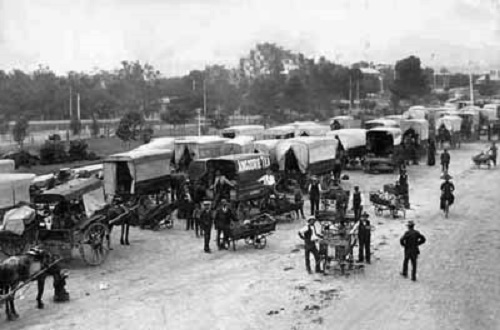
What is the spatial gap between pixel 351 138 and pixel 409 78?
55904 millimetres

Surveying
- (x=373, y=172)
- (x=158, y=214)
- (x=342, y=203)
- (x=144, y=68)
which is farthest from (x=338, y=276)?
(x=144, y=68)

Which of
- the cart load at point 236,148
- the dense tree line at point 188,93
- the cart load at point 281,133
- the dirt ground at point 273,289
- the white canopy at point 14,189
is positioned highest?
the dense tree line at point 188,93

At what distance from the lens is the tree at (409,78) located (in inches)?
3479

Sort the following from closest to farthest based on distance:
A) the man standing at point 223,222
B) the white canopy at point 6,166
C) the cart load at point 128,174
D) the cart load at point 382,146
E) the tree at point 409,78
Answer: the man standing at point 223,222, the cart load at point 128,174, the white canopy at point 6,166, the cart load at point 382,146, the tree at point 409,78

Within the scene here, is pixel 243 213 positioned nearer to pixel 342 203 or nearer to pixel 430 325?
pixel 342 203

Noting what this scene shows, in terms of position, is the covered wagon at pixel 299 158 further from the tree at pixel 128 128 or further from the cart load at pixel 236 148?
the tree at pixel 128 128

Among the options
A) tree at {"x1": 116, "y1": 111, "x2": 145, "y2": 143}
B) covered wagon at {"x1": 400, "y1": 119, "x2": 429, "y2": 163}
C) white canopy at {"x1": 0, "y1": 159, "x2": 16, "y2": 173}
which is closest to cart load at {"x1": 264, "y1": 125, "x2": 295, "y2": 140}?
covered wagon at {"x1": 400, "y1": 119, "x2": 429, "y2": 163}

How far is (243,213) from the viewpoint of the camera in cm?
2186

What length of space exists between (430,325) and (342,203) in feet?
31.3

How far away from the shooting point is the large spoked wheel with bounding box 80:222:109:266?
1730 cm

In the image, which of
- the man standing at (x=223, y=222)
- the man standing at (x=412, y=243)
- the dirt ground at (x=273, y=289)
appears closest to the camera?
the dirt ground at (x=273, y=289)

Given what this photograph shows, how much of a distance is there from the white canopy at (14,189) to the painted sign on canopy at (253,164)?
24.1 feet

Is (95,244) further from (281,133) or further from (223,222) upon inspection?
(281,133)

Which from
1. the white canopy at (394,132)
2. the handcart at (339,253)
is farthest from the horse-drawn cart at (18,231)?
the white canopy at (394,132)
